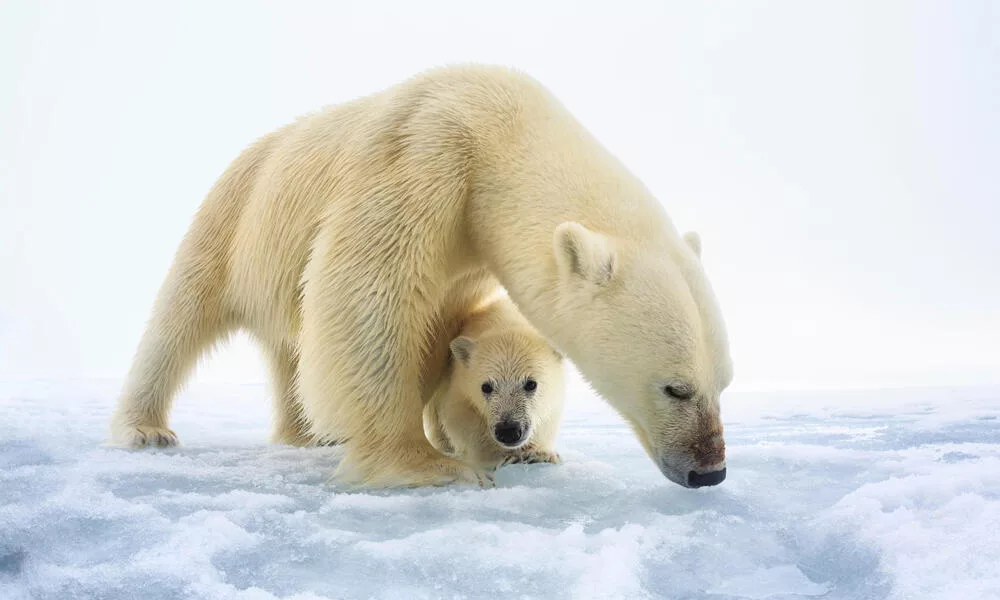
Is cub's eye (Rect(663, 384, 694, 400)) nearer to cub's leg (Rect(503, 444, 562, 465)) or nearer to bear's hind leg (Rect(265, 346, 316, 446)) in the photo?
cub's leg (Rect(503, 444, 562, 465))

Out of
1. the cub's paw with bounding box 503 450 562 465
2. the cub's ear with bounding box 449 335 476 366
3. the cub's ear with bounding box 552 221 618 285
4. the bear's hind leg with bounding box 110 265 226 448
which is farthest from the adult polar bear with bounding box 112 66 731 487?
the cub's paw with bounding box 503 450 562 465

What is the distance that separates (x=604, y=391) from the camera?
3.00 m

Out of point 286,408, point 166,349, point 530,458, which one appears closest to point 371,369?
point 530,458

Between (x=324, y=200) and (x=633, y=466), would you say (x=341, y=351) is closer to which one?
(x=324, y=200)

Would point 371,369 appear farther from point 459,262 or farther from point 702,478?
point 702,478

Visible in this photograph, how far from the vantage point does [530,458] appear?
3918mm

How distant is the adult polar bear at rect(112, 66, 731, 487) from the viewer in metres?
2.82

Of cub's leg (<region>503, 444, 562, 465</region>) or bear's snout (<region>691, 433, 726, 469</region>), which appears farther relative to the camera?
cub's leg (<region>503, 444, 562, 465</region>)

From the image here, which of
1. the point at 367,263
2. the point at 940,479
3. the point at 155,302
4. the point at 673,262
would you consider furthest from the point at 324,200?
the point at 940,479

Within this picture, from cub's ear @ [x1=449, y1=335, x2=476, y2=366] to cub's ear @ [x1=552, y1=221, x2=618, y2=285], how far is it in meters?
1.17

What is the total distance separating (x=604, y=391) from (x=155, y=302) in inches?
93.8

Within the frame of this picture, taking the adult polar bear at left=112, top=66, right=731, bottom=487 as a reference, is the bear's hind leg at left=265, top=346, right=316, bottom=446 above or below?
below

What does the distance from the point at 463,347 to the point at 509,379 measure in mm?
305

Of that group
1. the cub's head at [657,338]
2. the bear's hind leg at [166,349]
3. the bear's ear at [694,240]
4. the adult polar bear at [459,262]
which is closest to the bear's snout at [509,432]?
the adult polar bear at [459,262]
